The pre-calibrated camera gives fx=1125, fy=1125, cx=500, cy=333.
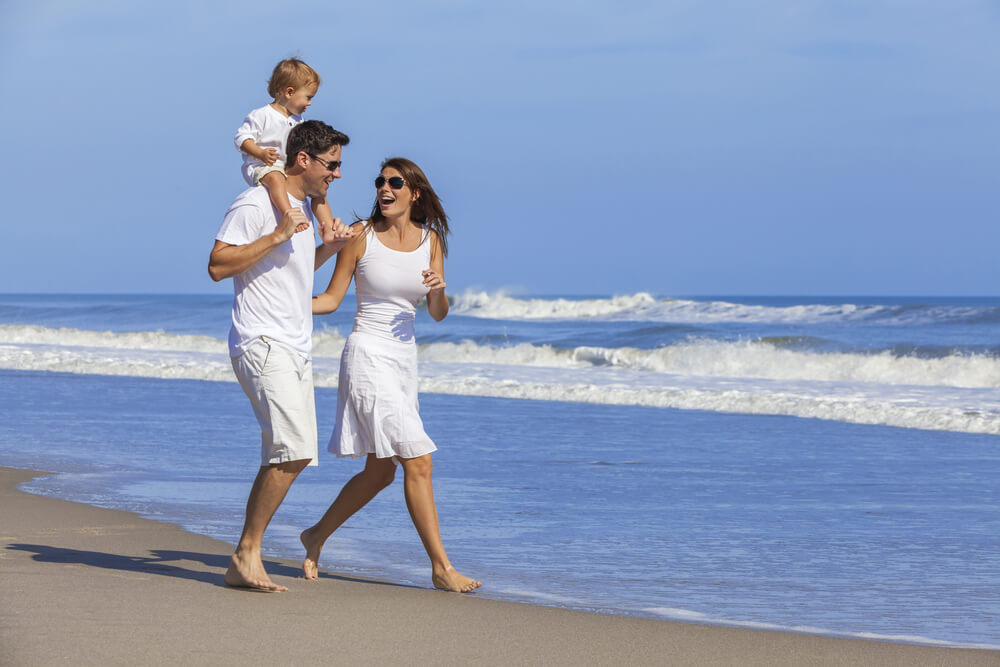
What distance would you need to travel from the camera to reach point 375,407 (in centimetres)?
454

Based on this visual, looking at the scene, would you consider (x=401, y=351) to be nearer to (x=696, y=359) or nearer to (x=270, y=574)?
(x=270, y=574)

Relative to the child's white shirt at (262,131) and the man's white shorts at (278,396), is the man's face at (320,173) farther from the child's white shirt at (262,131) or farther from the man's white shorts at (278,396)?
the man's white shorts at (278,396)

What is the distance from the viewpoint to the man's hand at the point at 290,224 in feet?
13.6

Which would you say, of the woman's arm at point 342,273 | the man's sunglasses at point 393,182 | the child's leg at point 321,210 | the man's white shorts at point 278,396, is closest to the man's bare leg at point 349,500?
the man's white shorts at point 278,396

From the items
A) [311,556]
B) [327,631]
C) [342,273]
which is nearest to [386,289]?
[342,273]

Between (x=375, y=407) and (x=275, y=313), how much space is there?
58cm

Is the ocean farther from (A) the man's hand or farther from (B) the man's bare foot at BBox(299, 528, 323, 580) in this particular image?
(A) the man's hand

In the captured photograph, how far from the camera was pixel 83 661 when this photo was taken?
3188mm

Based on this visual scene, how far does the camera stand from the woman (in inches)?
180

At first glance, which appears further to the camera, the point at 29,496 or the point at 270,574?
the point at 29,496

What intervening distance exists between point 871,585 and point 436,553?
1924 millimetres

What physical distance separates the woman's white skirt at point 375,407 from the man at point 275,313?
0.28 m

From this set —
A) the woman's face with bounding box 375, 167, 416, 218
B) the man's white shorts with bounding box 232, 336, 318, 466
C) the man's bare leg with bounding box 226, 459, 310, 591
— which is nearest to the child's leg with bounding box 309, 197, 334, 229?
the woman's face with bounding box 375, 167, 416, 218

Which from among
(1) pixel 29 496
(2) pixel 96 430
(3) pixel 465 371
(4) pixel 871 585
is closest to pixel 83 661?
(4) pixel 871 585
